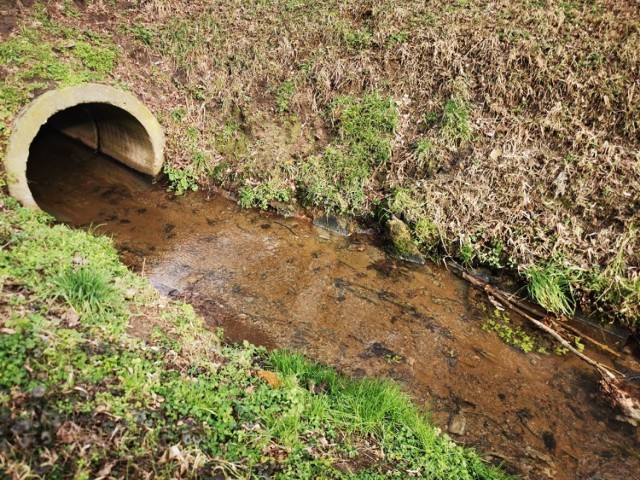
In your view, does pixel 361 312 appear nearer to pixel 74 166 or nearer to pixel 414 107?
pixel 414 107

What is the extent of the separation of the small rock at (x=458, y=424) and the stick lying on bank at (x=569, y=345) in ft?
7.01

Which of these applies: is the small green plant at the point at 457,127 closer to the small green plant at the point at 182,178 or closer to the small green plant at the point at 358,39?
the small green plant at the point at 358,39

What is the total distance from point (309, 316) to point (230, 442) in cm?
→ 298

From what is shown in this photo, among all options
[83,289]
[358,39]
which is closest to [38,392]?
[83,289]

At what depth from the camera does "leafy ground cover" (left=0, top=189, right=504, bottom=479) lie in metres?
3.07

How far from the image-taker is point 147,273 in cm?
667

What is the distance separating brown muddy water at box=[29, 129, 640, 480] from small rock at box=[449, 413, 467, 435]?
0.05ft

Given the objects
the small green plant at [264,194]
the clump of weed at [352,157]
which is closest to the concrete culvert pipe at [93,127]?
the small green plant at [264,194]

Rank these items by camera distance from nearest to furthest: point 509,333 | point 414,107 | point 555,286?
point 509,333, point 555,286, point 414,107

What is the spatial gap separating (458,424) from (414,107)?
6.21 metres

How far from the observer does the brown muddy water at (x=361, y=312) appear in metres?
5.07

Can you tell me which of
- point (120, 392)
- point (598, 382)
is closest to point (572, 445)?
point (598, 382)

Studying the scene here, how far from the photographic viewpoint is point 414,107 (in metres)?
8.77

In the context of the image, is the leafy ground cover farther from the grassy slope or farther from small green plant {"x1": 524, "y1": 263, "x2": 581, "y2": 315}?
the grassy slope
